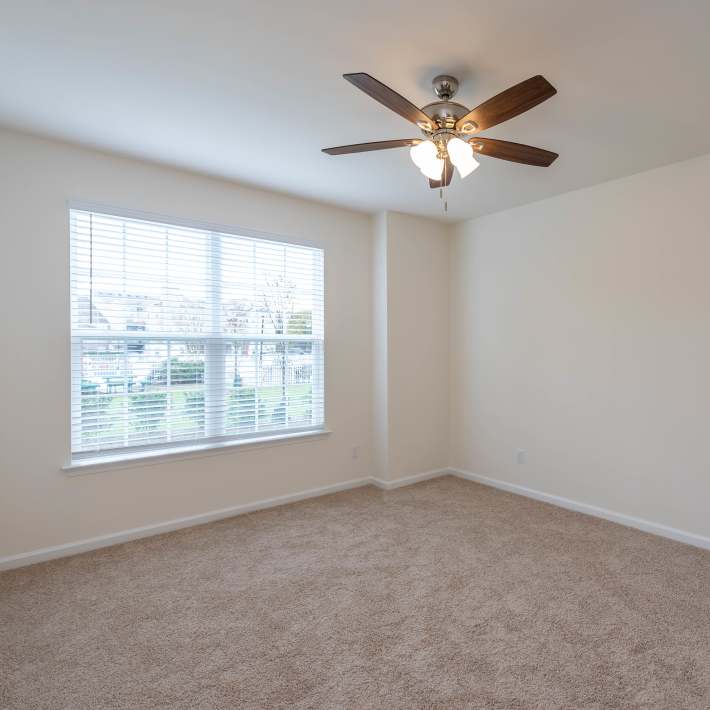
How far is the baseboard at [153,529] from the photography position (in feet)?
9.32

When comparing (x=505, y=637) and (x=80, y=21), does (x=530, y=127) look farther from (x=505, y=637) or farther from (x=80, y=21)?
(x=505, y=637)

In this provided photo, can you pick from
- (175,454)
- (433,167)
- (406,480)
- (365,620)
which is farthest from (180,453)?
(433,167)

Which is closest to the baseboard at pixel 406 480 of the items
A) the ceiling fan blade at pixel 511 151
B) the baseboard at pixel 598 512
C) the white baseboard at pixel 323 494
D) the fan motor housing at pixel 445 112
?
the white baseboard at pixel 323 494

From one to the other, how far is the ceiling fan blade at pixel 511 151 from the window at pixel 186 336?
6.80 ft

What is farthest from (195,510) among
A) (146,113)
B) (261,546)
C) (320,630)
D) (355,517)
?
(146,113)

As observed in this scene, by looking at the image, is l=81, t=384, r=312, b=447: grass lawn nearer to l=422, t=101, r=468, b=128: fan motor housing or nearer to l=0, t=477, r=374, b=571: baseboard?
l=0, t=477, r=374, b=571: baseboard

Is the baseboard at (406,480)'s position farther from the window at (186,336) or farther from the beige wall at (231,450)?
the window at (186,336)

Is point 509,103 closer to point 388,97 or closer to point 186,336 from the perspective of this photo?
point 388,97

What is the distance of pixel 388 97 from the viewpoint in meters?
1.86

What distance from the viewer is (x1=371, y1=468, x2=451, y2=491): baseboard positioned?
4355 mm

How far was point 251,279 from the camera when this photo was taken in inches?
150

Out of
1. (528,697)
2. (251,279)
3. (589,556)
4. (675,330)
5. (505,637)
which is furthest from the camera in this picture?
(251,279)

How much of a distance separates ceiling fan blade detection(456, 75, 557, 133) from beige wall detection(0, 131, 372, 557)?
7.09ft

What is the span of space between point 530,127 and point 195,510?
11.1 ft
